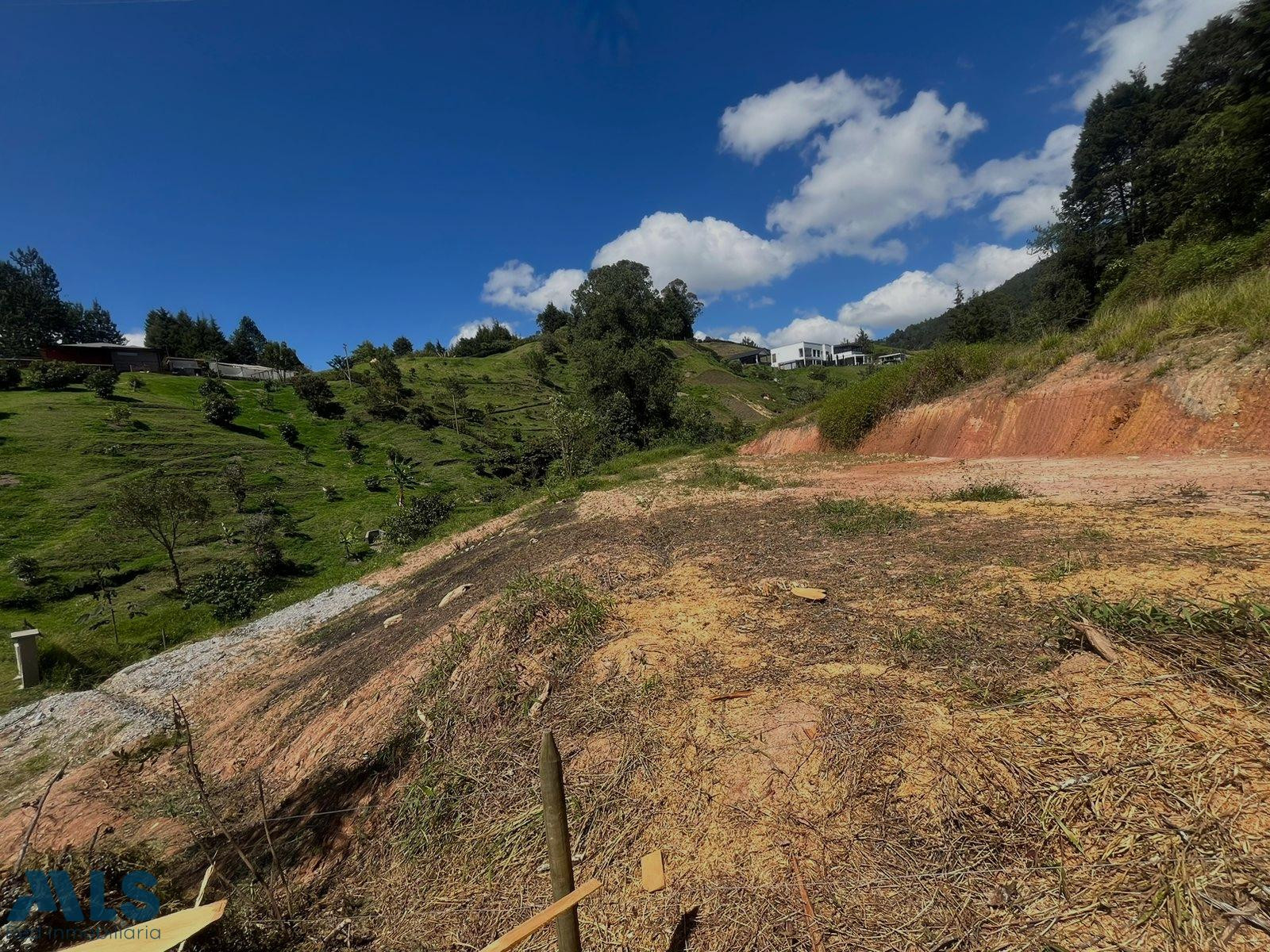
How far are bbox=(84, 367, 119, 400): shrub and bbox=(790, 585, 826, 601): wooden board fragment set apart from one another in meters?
55.7

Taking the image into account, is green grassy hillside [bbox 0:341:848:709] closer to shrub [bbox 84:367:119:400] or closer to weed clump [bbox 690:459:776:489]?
shrub [bbox 84:367:119:400]

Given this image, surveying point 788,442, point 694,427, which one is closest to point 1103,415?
point 788,442

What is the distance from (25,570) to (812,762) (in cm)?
3305

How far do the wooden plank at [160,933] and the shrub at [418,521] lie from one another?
2228 cm

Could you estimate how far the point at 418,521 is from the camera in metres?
24.3

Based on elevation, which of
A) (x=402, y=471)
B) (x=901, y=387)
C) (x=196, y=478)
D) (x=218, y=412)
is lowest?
(x=901, y=387)

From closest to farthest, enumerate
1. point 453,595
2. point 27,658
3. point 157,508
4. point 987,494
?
point 987,494, point 453,595, point 27,658, point 157,508

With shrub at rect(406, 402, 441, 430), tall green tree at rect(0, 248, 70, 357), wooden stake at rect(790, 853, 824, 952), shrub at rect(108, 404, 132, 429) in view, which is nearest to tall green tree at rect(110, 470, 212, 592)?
shrub at rect(108, 404, 132, 429)

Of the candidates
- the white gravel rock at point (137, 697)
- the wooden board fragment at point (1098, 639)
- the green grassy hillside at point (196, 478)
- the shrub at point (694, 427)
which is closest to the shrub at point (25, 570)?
the green grassy hillside at point (196, 478)

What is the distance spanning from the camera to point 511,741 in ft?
11.8

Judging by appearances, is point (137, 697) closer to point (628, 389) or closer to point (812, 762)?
point (812, 762)

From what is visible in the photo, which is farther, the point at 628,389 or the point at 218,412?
the point at 218,412

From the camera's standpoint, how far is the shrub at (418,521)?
78.3 feet

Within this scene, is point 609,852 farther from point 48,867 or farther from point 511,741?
point 48,867
